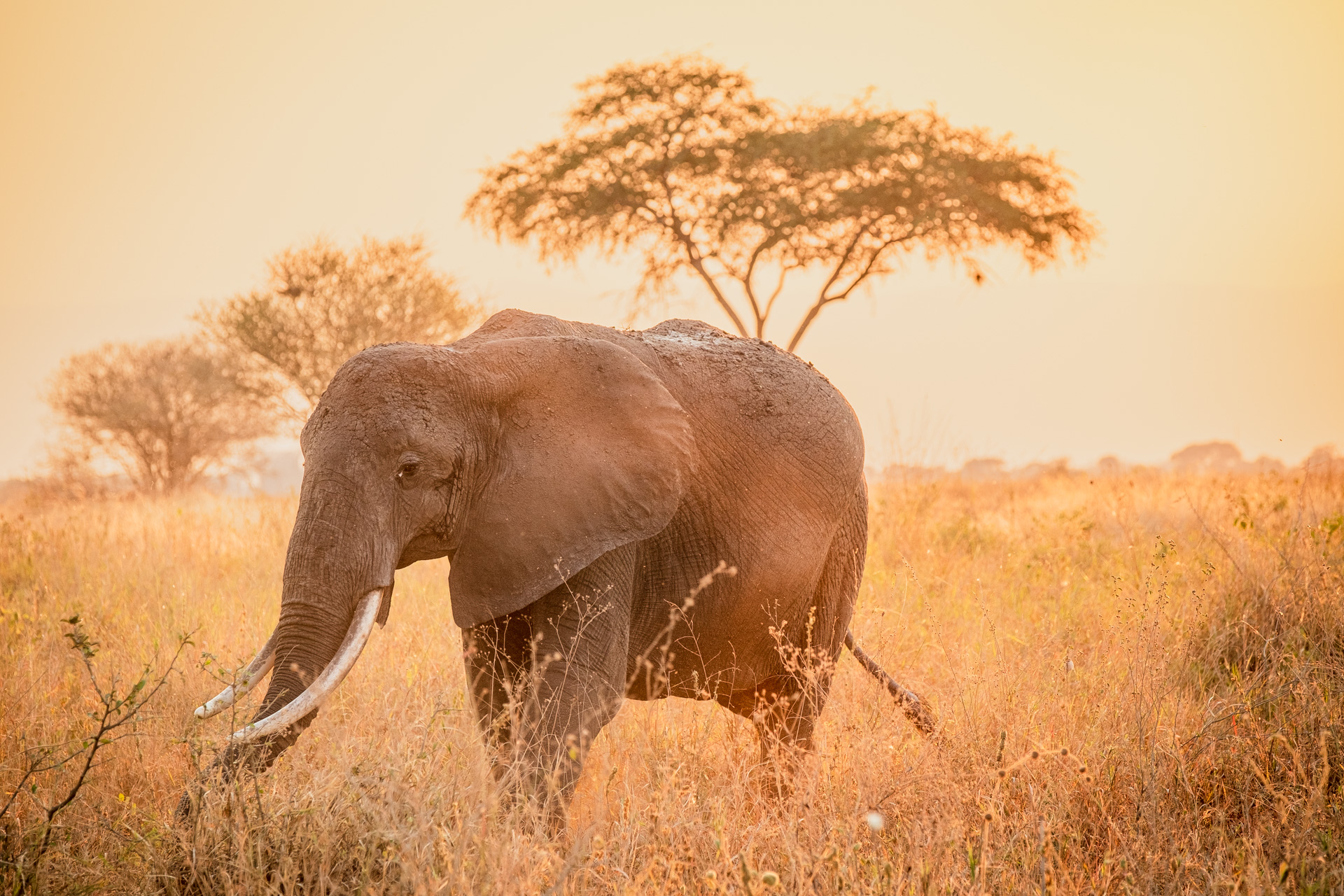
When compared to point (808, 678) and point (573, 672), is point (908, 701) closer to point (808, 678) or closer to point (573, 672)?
point (808, 678)

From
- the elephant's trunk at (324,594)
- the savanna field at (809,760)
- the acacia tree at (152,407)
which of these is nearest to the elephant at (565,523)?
the elephant's trunk at (324,594)

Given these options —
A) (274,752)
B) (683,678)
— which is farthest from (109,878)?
(683,678)

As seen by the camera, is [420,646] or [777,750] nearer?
[777,750]

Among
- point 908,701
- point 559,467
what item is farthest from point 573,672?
point 908,701

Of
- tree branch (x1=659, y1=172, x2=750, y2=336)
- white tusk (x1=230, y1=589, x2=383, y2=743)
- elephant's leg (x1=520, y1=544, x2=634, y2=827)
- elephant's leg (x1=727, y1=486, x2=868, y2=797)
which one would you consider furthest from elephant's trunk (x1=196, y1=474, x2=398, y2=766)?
tree branch (x1=659, y1=172, x2=750, y2=336)

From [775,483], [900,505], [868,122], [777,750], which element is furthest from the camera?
[868,122]

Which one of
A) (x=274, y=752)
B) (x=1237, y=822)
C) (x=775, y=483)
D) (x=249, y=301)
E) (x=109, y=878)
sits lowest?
(x=1237, y=822)

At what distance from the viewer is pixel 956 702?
575 cm

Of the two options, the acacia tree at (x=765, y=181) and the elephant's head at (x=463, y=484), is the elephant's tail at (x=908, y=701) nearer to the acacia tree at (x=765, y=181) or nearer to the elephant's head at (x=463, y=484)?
the elephant's head at (x=463, y=484)

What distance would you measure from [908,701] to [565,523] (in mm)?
2192

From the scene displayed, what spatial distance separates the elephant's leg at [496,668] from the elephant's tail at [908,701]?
1900 mm

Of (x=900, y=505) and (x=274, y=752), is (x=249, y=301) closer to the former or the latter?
(x=900, y=505)

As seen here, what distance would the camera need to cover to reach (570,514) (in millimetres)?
4172

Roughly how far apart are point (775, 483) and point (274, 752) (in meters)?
2.33
